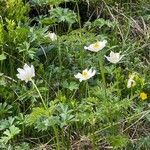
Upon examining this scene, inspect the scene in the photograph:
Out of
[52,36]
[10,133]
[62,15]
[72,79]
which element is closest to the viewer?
[10,133]

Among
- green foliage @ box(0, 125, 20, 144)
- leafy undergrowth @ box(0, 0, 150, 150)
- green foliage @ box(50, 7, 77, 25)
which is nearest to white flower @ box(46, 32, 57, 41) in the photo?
leafy undergrowth @ box(0, 0, 150, 150)

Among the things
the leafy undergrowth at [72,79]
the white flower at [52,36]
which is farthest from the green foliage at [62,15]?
the white flower at [52,36]

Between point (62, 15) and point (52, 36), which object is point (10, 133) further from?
point (62, 15)

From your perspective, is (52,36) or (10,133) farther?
(52,36)

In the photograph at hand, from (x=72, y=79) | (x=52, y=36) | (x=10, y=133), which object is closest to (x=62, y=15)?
(x=52, y=36)

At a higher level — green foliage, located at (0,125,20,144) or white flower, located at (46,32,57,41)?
white flower, located at (46,32,57,41)

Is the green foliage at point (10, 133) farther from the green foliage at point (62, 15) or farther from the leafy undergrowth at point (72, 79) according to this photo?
the green foliage at point (62, 15)

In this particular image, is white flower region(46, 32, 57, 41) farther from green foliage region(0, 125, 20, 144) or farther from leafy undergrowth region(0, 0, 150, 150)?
green foliage region(0, 125, 20, 144)

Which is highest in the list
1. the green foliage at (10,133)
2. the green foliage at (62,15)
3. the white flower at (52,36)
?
the green foliage at (62,15)
